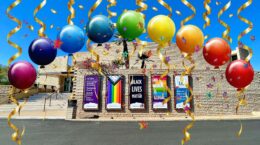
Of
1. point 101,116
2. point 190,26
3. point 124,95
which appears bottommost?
point 101,116

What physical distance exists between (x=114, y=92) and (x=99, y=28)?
14193mm

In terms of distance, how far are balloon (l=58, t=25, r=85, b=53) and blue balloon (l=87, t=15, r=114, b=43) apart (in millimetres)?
173

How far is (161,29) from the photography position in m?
3.49

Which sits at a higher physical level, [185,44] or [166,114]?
[185,44]

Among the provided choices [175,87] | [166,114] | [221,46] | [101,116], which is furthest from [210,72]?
[221,46]

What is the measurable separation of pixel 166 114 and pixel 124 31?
14558 millimetres

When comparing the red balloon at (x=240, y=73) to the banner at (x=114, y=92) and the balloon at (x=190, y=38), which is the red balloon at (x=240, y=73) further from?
the banner at (x=114, y=92)

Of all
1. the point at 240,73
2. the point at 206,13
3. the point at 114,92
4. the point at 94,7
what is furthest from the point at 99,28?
the point at 114,92

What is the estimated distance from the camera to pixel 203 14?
3.61 meters

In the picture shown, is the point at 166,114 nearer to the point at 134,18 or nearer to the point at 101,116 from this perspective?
the point at 101,116

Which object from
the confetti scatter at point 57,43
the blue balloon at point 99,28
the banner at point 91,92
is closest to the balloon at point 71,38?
the confetti scatter at point 57,43

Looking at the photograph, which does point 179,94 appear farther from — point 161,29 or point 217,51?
point 161,29

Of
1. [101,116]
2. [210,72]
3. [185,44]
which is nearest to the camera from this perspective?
[185,44]

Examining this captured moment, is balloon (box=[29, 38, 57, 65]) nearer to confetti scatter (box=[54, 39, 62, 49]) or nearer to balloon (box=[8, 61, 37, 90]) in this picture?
confetti scatter (box=[54, 39, 62, 49])
